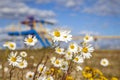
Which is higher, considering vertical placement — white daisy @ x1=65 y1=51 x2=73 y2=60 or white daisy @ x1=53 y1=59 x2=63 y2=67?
white daisy @ x1=65 y1=51 x2=73 y2=60

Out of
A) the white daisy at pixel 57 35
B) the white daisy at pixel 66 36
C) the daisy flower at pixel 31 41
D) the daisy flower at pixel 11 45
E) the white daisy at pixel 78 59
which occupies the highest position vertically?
the white daisy at pixel 57 35

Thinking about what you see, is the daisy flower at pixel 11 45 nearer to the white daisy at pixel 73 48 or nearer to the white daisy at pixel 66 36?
the white daisy at pixel 73 48

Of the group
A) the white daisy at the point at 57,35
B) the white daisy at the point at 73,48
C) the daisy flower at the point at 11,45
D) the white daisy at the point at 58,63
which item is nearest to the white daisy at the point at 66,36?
the white daisy at the point at 57,35

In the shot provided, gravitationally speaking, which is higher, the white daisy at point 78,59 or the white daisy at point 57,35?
the white daisy at point 57,35

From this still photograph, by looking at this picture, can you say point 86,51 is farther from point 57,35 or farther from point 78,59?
point 57,35

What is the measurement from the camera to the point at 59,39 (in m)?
2.36

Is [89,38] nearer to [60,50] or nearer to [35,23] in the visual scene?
[60,50]

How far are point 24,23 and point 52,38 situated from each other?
37.3 metres

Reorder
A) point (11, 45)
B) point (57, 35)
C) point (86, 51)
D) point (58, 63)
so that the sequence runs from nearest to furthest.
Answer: point (57, 35), point (86, 51), point (58, 63), point (11, 45)

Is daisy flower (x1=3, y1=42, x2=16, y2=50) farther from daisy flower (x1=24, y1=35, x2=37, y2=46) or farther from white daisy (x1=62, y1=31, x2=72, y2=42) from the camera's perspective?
white daisy (x1=62, y1=31, x2=72, y2=42)

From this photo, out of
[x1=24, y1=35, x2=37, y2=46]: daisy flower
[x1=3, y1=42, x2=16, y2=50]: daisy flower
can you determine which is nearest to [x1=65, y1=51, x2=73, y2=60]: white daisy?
[x1=24, y1=35, x2=37, y2=46]: daisy flower

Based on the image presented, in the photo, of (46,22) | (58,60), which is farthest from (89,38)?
(46,22)

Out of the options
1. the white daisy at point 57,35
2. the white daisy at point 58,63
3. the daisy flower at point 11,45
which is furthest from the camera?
the daisy flower at point 11,45

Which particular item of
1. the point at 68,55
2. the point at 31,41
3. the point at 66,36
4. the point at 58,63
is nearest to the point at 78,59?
the point at 68,55
